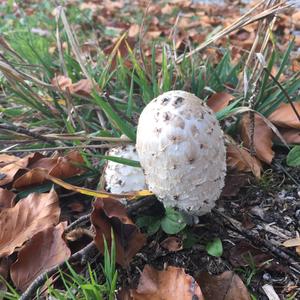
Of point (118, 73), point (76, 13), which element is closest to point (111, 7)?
point (76, 13)

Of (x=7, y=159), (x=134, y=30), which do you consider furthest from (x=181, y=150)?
(x=134, y=30)

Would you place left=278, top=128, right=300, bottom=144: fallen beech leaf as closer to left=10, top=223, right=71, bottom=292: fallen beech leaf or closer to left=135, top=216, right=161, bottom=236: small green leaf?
left=135, top=216, right=161, bottom=236: small green leaf

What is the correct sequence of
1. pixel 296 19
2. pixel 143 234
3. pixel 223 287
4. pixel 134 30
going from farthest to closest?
pixel 134 30, pixel 296 19, pixel 143 234, pixel 223 287

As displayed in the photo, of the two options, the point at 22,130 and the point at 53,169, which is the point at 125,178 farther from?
the point at 22,130

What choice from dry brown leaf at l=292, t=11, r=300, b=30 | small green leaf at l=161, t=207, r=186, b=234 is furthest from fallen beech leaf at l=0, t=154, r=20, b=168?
dry brown leaf at l=292, t=11, r=300, b=30

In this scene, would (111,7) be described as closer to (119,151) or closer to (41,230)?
(119,151)

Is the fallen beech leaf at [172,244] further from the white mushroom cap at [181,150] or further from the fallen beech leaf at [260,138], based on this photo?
the fallen beech leaf at [260,138]
